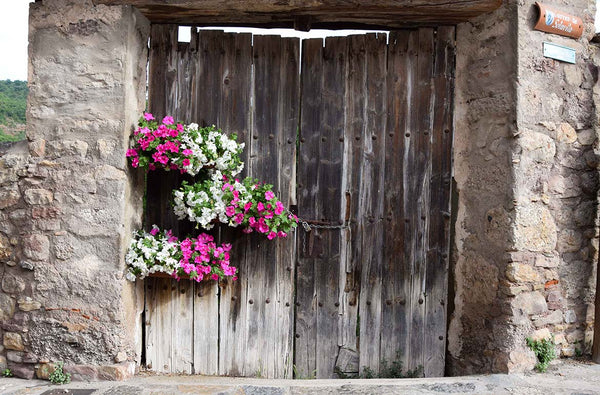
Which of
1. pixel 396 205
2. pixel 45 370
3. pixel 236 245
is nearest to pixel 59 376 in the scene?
pixel 45 370

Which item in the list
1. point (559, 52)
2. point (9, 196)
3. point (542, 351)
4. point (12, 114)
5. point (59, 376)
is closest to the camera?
point (59, 376)

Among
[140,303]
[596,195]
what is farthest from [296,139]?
[596,195]

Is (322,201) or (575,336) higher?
(322,201)

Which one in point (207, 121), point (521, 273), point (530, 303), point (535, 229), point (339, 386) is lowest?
point (339, 386)

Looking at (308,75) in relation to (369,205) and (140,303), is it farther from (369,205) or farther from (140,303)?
(140,303)

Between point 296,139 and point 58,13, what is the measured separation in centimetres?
168

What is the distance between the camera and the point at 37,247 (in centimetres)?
306

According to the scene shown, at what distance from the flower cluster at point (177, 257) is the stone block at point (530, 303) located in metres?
1.80

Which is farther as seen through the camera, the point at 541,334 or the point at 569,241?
the point at 569,241

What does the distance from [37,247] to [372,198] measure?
215 cm

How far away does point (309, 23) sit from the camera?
3.32 m

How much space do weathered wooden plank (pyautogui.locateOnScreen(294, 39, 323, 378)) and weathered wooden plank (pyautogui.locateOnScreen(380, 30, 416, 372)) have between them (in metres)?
0.48

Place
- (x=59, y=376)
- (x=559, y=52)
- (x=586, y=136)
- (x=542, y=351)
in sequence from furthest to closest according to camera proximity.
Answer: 1. (x=586, y=136)
2. (x=559, y=52)
3. (x=542, y=351)
4. (x=59, y=376)

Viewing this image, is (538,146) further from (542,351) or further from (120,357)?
(120,357)
